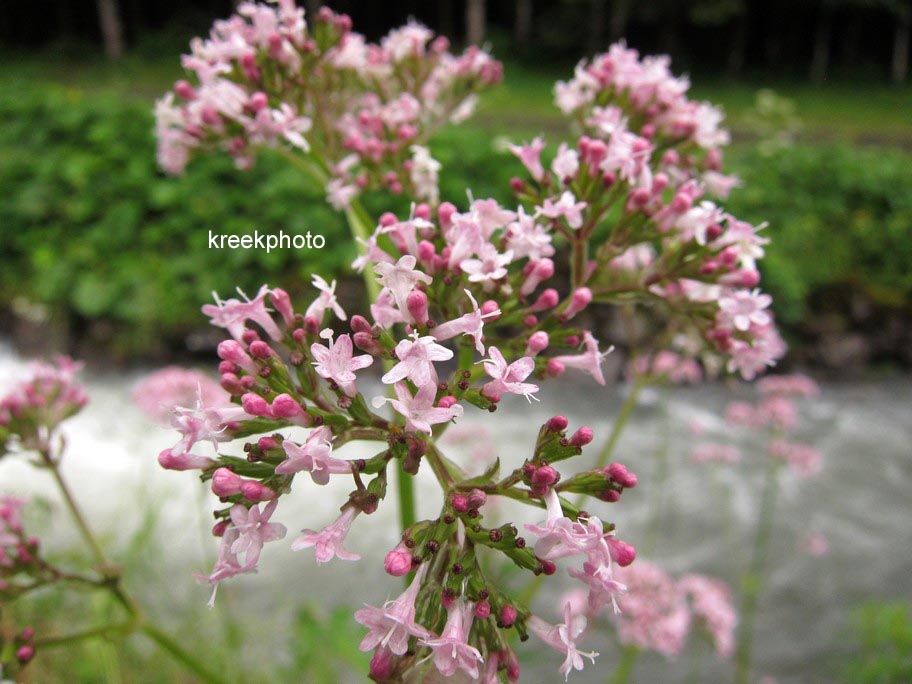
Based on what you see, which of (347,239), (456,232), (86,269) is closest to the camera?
(456,232)

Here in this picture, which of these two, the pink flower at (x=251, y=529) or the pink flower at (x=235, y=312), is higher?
the pink flower at (x=235, y=312)

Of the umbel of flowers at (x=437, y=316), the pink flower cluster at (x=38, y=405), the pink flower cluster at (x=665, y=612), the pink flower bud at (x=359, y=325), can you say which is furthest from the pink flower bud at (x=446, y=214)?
the pink flower cluster at (x=665, y=612)

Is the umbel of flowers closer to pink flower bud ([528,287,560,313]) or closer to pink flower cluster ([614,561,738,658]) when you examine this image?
pink flower bud ([528,287,560,313])

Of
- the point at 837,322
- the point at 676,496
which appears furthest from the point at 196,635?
the point at 837,322

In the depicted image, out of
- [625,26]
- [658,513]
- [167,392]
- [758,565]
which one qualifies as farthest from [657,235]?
[625,26]

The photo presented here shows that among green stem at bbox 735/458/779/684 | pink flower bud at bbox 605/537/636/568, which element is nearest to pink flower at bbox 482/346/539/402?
pink flower bud at bbox 605/537/636/568

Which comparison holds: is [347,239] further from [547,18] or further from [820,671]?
[547,18]

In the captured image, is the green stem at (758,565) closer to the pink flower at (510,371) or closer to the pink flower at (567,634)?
the pink flower at (567,634)
